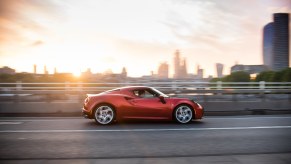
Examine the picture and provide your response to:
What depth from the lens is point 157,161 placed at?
16.3 ft

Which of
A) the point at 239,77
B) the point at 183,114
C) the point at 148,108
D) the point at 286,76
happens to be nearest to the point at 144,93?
Answer: the point at 148,108

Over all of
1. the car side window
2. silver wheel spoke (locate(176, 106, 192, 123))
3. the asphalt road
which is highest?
the car side window

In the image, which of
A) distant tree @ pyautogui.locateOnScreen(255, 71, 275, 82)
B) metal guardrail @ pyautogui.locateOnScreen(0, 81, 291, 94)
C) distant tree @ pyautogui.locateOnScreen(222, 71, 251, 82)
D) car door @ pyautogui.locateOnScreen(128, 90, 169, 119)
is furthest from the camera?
distant tree @ pyautogui.locateOnScreen(222, 71, 251, 82)

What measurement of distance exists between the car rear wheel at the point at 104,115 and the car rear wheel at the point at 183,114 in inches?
78.1

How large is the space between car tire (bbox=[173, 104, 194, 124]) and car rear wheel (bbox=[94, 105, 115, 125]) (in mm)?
1954

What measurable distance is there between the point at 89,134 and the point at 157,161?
10.4 ft

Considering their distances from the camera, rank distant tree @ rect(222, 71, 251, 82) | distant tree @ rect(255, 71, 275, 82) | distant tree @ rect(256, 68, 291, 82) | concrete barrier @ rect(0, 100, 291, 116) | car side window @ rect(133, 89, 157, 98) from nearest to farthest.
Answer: car side window @ rect(133, 89, 157, 98) → concrete barrier @ rect(0, 100, 291, 116) → distant tree @ rect(256, 68, 291, 82) → distant tree @ rect(255, 71, 275, 82) → distant tree @ rect(222, 71, 251, 82)

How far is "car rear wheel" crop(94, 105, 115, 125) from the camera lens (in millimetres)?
9562

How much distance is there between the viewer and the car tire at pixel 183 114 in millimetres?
9648

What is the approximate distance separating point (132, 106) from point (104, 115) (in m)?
0.92

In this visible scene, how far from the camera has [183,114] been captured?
974 cm

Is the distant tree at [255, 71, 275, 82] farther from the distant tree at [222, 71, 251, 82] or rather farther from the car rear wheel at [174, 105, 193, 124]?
the car rear wheel at [174, 105, 193, 124]

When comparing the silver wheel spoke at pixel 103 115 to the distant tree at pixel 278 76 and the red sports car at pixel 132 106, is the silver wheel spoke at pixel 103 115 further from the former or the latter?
the distant tree at pixel 278 76

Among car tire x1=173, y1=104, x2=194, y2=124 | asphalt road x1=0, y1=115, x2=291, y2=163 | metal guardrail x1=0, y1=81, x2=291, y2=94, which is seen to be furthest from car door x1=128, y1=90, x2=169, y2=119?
metal guardrail x1=0, y1=81, x2=291, y2=94
